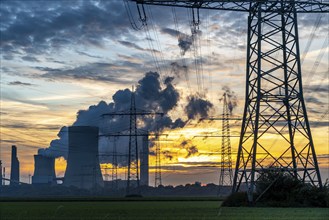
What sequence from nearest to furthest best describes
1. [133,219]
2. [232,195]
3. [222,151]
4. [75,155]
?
[133,219], [232,195], [222,151], [75,155]

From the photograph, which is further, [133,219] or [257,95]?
[257,95]

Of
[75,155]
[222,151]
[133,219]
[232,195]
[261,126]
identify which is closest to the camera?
[133,219]

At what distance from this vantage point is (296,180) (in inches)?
1677

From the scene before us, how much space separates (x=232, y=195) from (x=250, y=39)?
38.0 ft

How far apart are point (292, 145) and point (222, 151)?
5094 cm

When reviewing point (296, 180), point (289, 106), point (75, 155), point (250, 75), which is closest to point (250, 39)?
point (250, 75)

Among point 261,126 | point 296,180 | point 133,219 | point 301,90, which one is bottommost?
point 133,219

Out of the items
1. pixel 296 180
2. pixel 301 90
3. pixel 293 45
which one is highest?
pixel 293 45

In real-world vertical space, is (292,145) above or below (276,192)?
above

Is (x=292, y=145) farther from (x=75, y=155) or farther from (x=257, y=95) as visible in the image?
(x=75, y=155)

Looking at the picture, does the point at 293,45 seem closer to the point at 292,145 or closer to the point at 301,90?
the point at 301,90

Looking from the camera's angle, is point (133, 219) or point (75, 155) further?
point (75, 155)

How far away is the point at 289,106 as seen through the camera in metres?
42.0

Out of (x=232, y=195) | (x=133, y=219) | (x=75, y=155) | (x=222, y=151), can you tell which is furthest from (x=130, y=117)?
(x=75, y=155)
